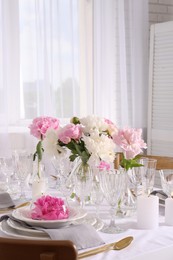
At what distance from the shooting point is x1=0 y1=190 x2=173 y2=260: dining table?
131cm

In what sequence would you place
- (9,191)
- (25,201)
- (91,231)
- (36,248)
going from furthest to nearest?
(9,191) → (25,201) → (91,231) → (36,248)

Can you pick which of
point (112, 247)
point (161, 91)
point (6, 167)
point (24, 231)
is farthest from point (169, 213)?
point (161, 91)

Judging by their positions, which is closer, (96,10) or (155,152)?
(96,10)

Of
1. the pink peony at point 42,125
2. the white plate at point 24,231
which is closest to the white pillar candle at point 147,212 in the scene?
the white plate at point 24,231

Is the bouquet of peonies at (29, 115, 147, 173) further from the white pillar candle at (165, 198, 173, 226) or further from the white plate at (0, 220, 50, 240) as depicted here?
the white plate at (0, 220, 50, 240)

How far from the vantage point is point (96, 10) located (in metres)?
3.41

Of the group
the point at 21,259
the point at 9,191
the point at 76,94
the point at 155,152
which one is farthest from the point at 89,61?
the point at 21,259

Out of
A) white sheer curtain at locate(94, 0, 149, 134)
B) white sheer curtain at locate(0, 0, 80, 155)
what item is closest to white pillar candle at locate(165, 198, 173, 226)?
white sheer curtain at locate(0, 0, 80, 155)

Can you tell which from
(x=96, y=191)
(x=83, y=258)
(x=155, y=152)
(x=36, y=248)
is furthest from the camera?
(x=155, y=152)

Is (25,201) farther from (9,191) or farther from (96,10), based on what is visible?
(96,10)

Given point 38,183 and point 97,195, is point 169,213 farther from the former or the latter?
point 38,183

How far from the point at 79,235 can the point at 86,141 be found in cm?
41

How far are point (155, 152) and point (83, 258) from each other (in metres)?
2.44

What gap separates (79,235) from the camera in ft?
4.50
